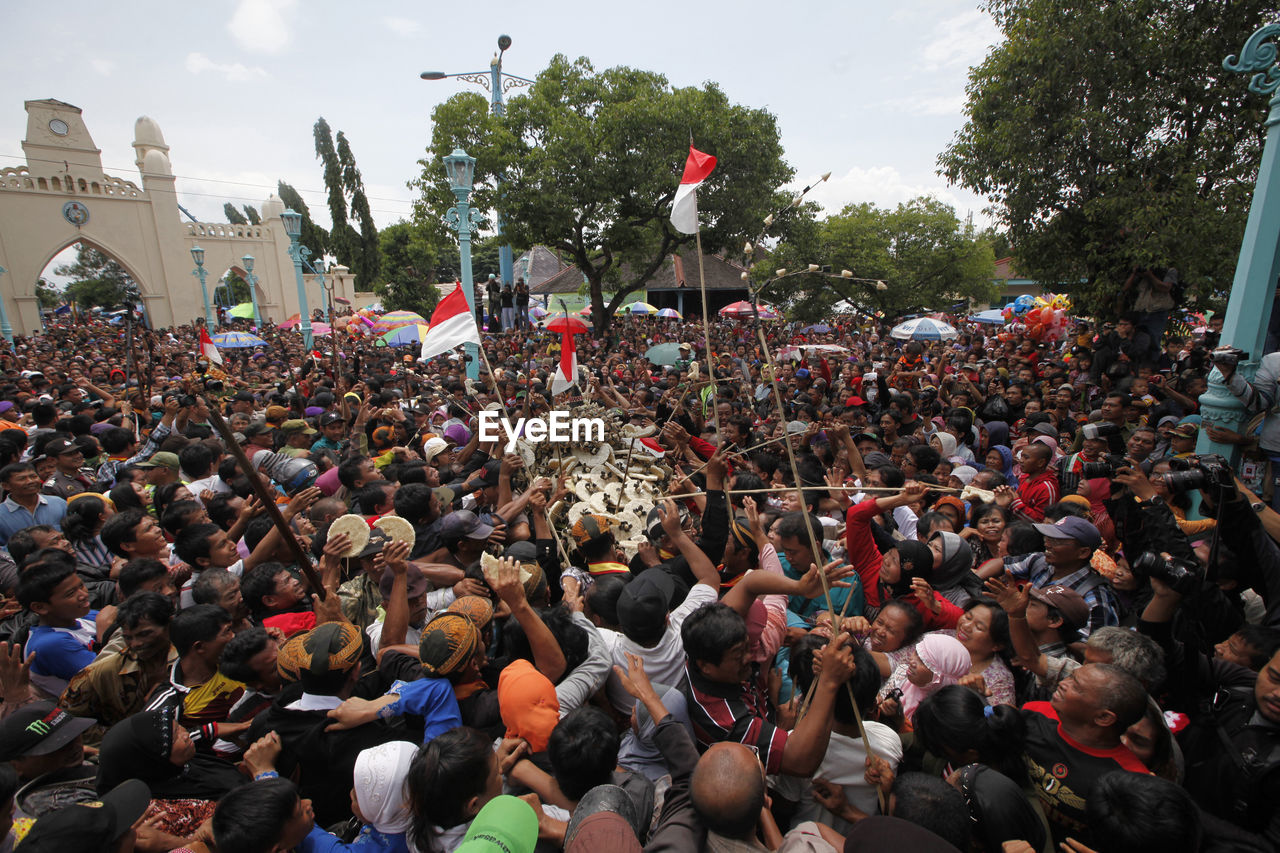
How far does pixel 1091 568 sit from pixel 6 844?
15.3ft

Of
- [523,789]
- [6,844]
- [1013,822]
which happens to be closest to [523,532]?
[523,789]

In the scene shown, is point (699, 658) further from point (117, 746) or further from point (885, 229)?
point (885, 229)

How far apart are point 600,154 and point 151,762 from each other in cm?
1891

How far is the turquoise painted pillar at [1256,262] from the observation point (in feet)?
13.9

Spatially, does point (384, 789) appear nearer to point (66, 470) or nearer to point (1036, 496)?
point (1036, 496)

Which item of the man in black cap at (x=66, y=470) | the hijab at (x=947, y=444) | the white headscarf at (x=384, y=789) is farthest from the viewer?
the hijab at (x=947, y=444)

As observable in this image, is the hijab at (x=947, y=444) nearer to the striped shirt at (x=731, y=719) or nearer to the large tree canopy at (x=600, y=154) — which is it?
the striped shirt at (x=731, y=719)

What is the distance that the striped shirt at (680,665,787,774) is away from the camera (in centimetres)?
215

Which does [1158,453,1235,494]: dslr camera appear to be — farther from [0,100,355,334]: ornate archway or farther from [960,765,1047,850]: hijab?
→ [0,100,355,334]: ornate archway

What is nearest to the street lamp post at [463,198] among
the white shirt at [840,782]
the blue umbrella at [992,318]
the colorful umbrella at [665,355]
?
the colorful umbrella at [665,355]

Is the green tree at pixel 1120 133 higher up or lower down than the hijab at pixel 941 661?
higher up

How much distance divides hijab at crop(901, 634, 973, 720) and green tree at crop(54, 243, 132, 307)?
62598 mm

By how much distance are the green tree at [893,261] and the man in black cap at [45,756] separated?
25.1m

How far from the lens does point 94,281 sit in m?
55.5
